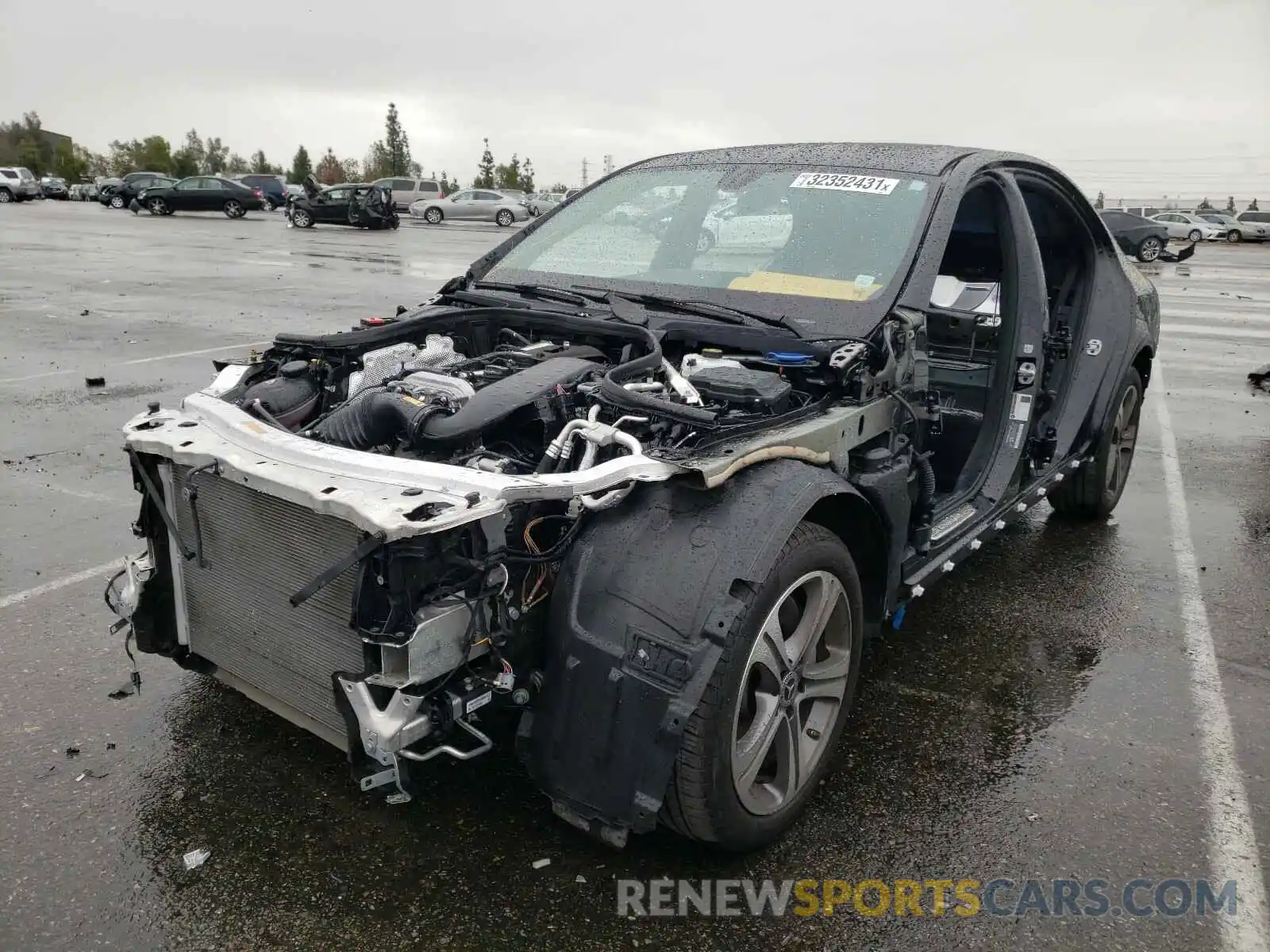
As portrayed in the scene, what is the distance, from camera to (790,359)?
296cm

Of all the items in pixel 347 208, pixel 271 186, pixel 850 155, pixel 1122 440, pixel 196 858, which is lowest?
pixel 196 858

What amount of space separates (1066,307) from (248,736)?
13.4 ft

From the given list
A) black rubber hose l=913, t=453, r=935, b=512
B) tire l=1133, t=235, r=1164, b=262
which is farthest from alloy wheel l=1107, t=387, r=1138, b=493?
tire l=1133, t=235, r=1164, b=262

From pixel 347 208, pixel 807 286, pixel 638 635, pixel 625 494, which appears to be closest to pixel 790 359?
pixel 807 286

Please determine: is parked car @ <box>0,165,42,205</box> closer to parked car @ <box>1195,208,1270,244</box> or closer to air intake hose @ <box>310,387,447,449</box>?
air intake hose @ <box>310,387,447,449</box>

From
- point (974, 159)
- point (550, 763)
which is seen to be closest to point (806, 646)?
point (550, 763)

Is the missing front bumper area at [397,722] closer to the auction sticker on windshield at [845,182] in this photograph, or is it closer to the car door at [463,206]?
the auction sticker on windshield at [845,182]

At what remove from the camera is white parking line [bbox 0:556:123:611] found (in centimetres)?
393

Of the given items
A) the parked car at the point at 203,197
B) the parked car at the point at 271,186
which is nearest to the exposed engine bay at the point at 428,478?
the parked car at the point at 203,197

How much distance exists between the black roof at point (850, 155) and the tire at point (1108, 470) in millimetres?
1575

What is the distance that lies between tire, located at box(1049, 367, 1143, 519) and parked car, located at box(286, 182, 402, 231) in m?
28.1

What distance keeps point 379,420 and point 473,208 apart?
121 ft

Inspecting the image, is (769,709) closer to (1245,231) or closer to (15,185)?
(1245,231)

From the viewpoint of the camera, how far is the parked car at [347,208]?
30.0m
